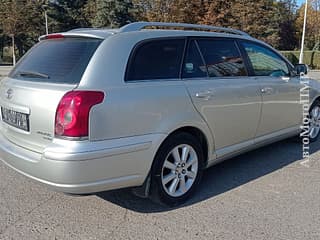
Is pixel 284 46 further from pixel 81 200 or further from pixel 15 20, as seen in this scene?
pixel 81 200

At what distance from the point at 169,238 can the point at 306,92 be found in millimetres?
3477

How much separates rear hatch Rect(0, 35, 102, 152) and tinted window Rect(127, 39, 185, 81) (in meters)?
0.37

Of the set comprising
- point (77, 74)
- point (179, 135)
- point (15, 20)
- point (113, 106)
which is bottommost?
point (179, 135)

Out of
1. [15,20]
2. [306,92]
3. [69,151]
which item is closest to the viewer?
[69,151]

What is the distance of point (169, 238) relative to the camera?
2.89 meters

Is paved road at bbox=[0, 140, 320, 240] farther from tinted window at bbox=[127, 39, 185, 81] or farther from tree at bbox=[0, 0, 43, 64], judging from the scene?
tree at bbox=[0, 0, 43, 64]

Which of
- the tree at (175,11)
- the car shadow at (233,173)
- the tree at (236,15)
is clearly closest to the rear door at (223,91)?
the car shadow at (233,173)

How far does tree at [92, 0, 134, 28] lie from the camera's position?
116 feet

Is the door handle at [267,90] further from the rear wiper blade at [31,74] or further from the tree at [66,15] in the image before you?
the tree at [66,15]

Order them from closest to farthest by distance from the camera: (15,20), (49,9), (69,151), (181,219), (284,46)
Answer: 1. (69,151)
2. (181,219)
3. (15,20)
4. (49,9)
5. (284,46)

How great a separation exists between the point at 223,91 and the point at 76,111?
171cm

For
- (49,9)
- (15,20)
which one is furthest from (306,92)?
(49,9)

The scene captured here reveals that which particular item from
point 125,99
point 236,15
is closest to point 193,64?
point 125,99

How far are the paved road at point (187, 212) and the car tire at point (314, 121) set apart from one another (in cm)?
149
